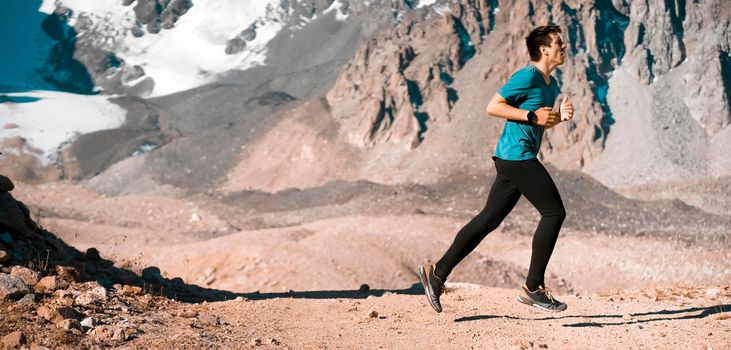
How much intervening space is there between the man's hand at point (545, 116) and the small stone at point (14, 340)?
4.06 meters

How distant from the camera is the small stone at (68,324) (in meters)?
5.50

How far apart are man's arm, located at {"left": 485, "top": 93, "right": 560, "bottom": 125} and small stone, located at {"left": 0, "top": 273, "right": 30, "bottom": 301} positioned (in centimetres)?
403

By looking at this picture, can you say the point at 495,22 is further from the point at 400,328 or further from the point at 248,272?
the point at 400,328

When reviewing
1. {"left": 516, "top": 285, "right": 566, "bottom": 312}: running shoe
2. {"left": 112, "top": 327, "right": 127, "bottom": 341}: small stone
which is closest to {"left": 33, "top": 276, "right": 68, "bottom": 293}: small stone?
{"left": 112, "top": 327, "right": 127, "bottom": 341}: small stone

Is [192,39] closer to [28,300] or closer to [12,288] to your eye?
[12,288]

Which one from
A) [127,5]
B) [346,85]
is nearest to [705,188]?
[346,85]

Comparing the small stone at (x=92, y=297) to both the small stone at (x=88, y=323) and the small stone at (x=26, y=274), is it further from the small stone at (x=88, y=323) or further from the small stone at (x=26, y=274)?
the small stone at (x=88, y=323)

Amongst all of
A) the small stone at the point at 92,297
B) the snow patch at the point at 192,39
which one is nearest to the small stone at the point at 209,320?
the small stone at the point at 92,297

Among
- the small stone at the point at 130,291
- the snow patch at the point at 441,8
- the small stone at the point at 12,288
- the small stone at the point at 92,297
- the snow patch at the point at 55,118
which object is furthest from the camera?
the snow patch at the point at 441,8

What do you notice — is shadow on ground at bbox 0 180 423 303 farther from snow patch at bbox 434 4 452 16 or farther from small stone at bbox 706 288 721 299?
snow patch at bbox 434 4 452 16

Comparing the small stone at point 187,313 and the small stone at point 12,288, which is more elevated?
the small stone at point 12,288

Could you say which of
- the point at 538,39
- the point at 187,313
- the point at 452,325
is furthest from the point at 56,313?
the point at 538,39

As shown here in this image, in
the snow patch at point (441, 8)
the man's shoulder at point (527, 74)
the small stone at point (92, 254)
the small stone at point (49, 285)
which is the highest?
the man's shoulder at point (527, 74)

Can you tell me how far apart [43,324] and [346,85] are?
51422mm
